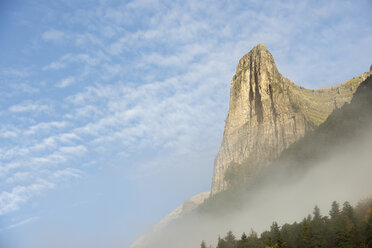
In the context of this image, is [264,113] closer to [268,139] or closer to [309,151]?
[268,139]

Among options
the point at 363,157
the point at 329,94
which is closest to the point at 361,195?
the point at 363,157

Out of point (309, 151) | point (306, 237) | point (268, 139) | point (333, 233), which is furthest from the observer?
point (268, 139)

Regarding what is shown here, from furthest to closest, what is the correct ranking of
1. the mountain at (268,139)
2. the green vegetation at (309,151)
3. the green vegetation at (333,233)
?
the mountain at (268,139)
the green vegetation at (309,151)
the green vegetation at (333,233)

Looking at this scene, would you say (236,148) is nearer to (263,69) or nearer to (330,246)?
(263,69)

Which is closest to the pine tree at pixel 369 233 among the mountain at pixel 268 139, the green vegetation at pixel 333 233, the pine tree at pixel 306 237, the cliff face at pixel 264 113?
the green vegetation at pixel 333 233

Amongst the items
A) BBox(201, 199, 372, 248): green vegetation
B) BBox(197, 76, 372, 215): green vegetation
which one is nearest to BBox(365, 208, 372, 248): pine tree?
BBox(201, 199, 372, 248): green vegetation

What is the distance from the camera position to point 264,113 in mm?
174375

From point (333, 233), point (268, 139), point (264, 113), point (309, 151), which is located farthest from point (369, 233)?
point (264, 113)

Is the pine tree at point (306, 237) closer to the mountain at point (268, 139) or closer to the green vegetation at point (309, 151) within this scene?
the mountain at point (268, 139)

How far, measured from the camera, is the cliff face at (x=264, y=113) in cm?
16938

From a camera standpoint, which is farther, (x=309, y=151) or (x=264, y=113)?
(x=264, y=113)

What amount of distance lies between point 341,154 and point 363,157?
10.3 metres

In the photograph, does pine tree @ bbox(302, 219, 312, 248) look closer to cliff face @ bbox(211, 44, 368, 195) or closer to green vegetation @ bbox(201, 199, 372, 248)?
green vegetation @ bbox(201, 199, 372, 248)

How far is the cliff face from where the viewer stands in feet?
556
